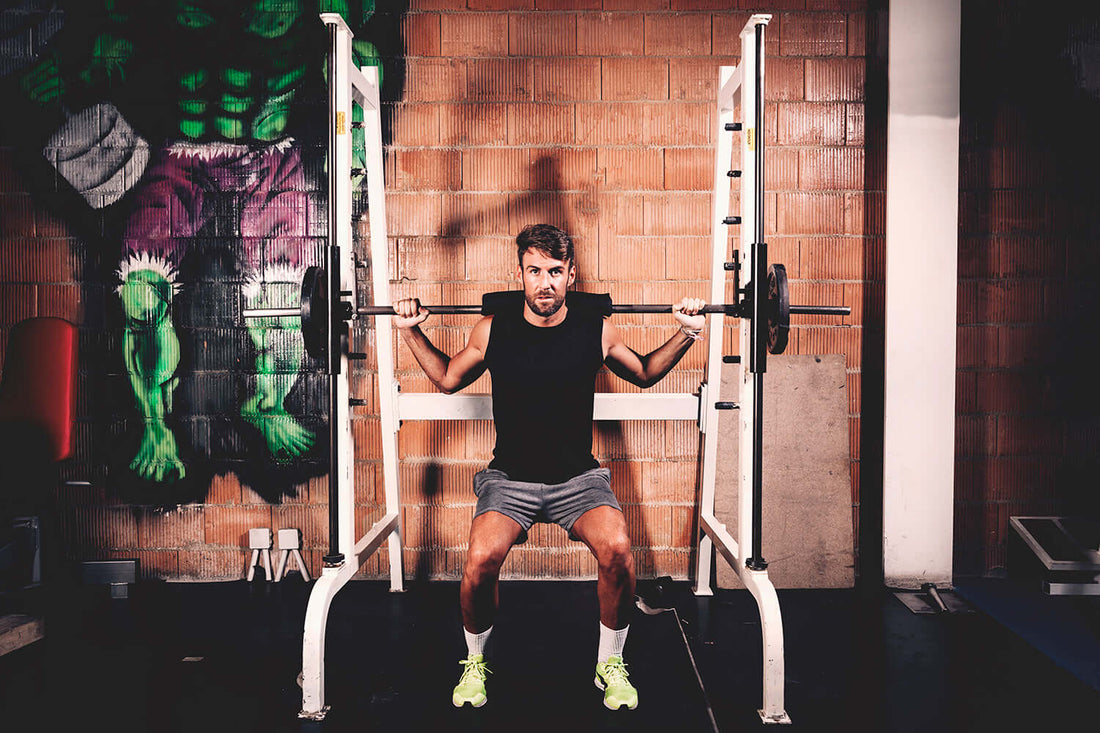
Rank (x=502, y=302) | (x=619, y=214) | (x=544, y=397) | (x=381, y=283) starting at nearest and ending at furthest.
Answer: (x=544, y=397), (x=502, y=302), (x=381, y=283), (x=619, y=214)

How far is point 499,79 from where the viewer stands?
9.50 feet

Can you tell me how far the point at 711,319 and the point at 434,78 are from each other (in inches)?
61.8

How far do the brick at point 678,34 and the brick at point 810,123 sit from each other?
443 mm

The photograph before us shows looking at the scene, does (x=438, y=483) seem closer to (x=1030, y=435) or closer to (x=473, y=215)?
(x=473, y=215)

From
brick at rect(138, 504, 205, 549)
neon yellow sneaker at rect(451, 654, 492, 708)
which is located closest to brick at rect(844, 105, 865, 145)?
neon yellow sneaker at rect(451, 654, 492, 708)

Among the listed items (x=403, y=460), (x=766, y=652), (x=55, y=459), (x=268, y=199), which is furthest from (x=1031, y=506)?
(x=55, y=459)

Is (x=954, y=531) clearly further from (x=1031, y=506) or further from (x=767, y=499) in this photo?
(x=767, y=499)

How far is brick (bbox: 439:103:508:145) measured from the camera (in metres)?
2.90

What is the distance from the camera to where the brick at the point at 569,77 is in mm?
2885

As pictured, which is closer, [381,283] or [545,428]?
[545,428]

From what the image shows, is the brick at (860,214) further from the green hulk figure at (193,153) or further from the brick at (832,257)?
the green hulk figure at (193,153)

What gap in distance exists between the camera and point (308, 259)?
2.94 m

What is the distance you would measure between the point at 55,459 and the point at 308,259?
47.5 inches

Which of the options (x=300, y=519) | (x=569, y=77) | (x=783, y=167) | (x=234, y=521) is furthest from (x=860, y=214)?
(x=234, y=521)
